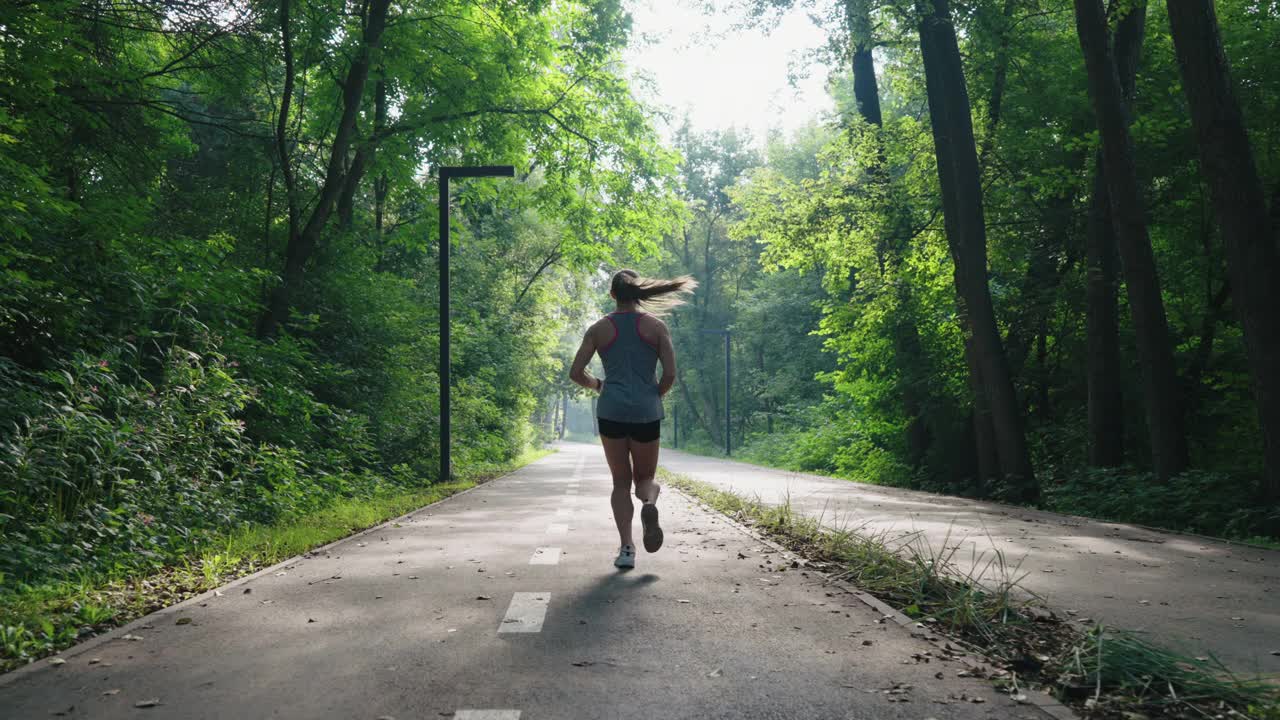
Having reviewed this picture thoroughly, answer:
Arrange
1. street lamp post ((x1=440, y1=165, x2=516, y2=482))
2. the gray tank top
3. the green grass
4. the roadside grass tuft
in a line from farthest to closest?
street lamp post ((x1=440, y1=165, x2=516, y2=482))
the gray tank top
the green grass
the roadside grass tuft

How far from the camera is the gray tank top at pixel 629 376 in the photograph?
6.37 m

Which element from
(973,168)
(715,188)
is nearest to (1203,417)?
(973,168)

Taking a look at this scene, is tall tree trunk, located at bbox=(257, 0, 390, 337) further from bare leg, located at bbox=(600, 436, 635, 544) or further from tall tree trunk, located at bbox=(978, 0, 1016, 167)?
tall tree trunk, located at bbox=(978, 0, 1016, 167)

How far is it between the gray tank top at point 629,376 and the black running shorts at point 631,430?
0.04m

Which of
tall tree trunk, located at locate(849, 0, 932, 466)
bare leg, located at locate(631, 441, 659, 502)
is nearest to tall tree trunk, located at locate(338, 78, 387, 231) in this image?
tall tree trunk, located at locate(849, 0, 932, 466)

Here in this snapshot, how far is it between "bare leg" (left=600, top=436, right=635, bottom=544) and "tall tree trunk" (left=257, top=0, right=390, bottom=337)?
967cm

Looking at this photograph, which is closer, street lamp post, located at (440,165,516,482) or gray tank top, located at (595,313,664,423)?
gray tank top, located at (595,313,664,423)

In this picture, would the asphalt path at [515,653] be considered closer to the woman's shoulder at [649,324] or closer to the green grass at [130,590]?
the green grass at [130,590]

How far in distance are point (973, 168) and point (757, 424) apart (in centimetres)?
3608

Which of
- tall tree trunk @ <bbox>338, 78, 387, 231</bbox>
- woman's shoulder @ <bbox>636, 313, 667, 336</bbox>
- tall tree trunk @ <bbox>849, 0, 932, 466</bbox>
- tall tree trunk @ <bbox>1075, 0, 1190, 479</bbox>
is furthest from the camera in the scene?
tall tree trunk @ <bbox>849, 0, 932, 466</bbox>

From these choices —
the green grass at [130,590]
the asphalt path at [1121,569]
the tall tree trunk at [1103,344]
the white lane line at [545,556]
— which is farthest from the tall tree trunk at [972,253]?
the green grass at [130,590]

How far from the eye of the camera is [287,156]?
1486 cm

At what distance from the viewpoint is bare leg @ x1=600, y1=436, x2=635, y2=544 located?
6.45 m

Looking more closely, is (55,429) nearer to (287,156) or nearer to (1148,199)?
(287,156)
